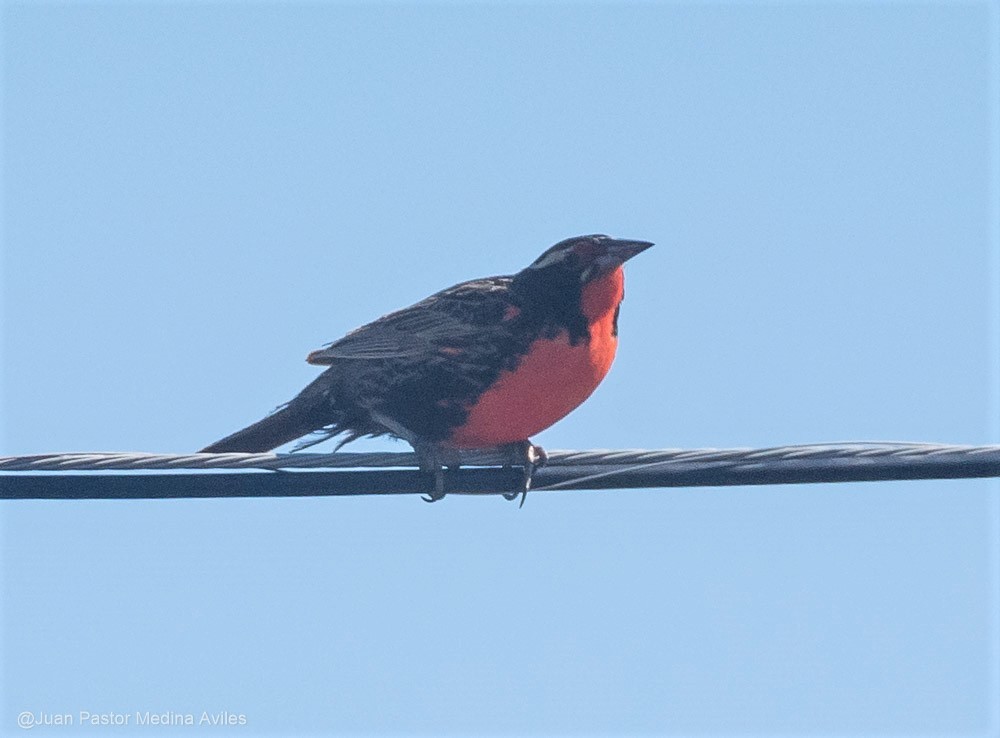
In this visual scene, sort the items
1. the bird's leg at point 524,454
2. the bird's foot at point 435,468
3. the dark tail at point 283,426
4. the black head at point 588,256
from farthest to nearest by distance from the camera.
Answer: the dark tail at point 283,426
the black head at point 588,256
the bird's leg at point 524,454
the bird's foot at point 435,468

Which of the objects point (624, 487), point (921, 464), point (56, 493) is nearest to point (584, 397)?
point (624, 487)

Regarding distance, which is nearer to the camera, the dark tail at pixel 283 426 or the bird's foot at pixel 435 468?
the bird's foot at pixel 435 468

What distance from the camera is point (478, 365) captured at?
324 inches

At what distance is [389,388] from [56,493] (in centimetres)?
247

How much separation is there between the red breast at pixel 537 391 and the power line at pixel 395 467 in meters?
1.39

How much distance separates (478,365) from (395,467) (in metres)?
1.66

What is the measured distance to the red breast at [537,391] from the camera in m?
8.05

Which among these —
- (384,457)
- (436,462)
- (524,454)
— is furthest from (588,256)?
(384,457)

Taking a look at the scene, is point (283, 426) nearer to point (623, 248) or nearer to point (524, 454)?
point (524, 454)

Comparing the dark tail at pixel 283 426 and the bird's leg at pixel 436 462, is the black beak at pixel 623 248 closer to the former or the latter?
the bird's leg at pixel 436 462

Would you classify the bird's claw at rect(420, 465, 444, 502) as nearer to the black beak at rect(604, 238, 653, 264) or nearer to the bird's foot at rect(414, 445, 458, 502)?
the bird's foot at rect(414, 445, 458, 502)

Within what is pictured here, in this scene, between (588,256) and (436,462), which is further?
(588,256)

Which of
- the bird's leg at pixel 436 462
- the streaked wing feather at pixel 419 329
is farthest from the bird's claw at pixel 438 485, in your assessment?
the streaked wing feather at pixel 419 329

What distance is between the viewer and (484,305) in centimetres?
856
